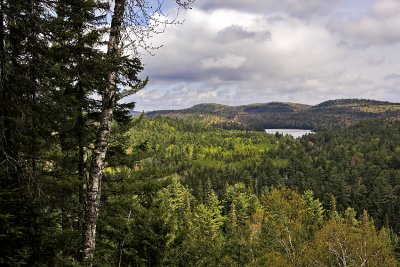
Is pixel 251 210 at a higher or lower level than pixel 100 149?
lower

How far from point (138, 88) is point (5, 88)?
180 inches

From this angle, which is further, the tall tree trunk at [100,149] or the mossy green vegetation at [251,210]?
the mossy green vegetation at [251,210]

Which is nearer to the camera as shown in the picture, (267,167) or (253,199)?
(253,199)

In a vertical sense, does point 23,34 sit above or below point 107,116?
above

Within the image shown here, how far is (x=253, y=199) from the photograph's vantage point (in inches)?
3701

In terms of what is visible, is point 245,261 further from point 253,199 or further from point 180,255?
point 253,199

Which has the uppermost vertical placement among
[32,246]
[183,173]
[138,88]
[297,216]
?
[138,88]

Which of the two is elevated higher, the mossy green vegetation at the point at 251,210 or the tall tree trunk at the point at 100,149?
the tall tree trunk at the point at 100,149

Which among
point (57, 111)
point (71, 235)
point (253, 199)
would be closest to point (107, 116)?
point (57, 111)

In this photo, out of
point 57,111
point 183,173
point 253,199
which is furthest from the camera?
point 183,173

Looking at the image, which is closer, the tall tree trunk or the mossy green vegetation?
the tall tree trunk

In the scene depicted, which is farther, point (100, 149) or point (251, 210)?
point (251, 210)

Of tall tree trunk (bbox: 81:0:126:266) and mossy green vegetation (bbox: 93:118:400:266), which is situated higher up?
tall tree trunk (bbox: 81:0:126:266)

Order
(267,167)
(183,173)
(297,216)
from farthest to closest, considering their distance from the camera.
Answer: (183,173)
(267,167)
(297,216)
